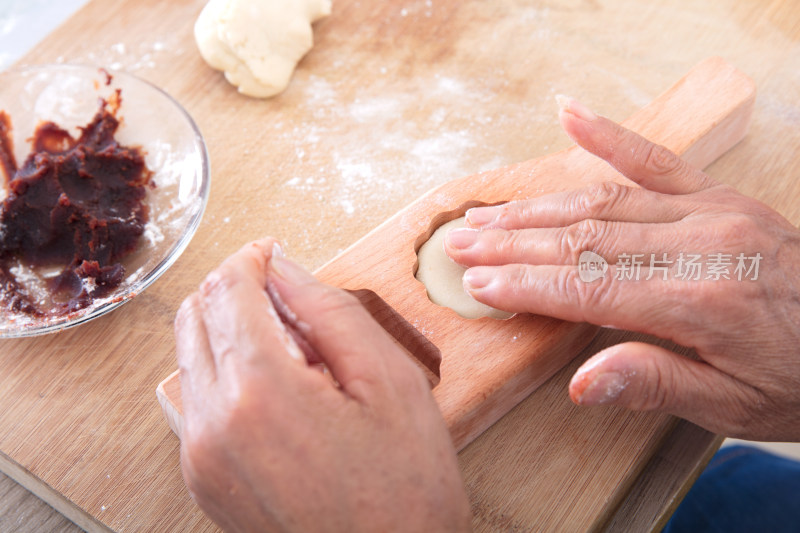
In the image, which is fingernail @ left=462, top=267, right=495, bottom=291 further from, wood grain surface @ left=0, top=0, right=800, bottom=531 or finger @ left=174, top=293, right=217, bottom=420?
finger @ left=174, top=293, right=217, bottom=420

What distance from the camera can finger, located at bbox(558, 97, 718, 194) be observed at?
1.45 metres

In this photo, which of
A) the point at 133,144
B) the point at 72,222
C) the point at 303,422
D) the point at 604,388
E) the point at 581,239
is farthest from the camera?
the point at 133,144

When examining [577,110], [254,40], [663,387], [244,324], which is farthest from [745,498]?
[254,40]

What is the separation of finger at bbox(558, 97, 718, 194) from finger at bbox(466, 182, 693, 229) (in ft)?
0.25

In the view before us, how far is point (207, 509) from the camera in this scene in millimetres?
1031

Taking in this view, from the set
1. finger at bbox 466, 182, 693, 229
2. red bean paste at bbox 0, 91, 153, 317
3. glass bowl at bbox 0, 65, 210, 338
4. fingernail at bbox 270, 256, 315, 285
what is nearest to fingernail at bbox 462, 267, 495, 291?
finger at bbox 466, 182, 693, 229

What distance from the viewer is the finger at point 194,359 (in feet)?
3.29

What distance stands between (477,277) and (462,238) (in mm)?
106

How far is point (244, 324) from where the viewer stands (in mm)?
1007

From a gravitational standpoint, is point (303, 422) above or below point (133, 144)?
above

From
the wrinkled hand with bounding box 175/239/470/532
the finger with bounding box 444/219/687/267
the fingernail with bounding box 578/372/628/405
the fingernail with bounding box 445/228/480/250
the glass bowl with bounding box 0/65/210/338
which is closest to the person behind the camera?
the wrinkled hand with bounding box 175/239/470/532

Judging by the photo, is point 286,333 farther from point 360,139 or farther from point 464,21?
point 464,21

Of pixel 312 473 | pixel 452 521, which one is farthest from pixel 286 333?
pixel 452 521

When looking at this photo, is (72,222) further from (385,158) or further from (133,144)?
(385,158)
